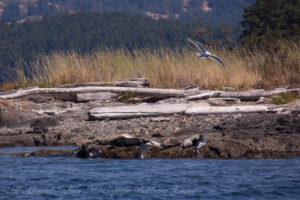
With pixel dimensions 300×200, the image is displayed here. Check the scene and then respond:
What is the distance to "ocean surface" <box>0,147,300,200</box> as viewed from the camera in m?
7.05

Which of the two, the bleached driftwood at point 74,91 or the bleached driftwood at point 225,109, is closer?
the bleached driftwood at point 225,109

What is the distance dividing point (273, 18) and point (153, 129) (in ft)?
60.4

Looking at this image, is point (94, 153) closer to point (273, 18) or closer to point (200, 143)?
point (200, 143)

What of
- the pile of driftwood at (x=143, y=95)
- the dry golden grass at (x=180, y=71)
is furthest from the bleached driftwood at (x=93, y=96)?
the dry golden grass at (x=180, y=71)

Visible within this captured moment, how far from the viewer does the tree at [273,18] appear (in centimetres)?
2709

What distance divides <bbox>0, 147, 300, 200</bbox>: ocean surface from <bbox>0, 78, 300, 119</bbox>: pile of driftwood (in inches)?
116

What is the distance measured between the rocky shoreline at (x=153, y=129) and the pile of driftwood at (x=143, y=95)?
8cm

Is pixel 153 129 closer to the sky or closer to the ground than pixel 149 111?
closer to the ground

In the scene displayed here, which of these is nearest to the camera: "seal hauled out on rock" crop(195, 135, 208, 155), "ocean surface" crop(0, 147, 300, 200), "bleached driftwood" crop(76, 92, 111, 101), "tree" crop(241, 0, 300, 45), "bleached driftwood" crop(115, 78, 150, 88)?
"ocean surface" crop(0, 147, 300, 200)

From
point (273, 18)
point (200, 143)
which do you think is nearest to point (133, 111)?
point (200, 143)

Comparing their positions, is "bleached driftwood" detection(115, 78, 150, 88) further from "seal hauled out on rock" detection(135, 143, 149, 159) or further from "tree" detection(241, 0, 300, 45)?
"tree" detection(241, 0, 300, 45)

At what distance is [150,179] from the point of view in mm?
7738

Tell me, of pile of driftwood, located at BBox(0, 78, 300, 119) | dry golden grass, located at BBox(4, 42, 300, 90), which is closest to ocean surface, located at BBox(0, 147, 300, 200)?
pile of driftwood, located at BBox(0, 78, 300, 119)

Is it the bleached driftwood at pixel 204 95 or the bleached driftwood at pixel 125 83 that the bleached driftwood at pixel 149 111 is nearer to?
the bleached driftwood at pixel 204 95
